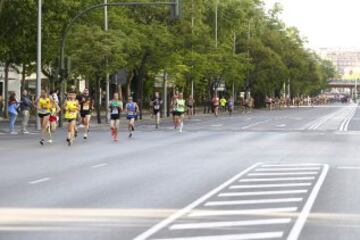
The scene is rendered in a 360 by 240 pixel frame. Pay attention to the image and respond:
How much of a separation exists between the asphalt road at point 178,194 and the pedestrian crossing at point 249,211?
1 centimetres

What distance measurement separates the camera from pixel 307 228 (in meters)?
8.73

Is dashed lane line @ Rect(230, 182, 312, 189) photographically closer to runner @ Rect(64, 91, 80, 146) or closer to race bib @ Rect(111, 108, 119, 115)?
runner @ Rect(64, 91, 80, 146)

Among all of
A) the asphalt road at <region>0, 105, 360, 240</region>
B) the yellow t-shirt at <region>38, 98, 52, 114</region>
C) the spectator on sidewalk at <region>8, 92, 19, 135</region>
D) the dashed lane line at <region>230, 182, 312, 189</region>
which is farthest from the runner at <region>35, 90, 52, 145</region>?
the dashed lane line at <region>230, 182, 312, 189</region>

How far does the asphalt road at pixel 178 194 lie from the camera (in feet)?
28.1

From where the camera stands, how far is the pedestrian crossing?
Answer: 8273 mm

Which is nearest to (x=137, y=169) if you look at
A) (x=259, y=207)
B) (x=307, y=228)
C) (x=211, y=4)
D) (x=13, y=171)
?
(x=13, y=171)

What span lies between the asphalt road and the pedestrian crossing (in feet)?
0.04

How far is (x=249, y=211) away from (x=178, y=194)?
2.07 m

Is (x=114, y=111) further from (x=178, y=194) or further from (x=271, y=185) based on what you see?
(x=178, y=194)

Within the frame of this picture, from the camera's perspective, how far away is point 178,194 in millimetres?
11828

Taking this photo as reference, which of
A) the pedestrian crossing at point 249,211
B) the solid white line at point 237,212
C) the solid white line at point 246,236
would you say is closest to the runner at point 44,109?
the pedestrian crossing at point 249,211

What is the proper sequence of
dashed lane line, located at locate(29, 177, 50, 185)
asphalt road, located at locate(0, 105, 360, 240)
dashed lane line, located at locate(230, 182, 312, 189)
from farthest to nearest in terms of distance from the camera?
dashed lane line, located at locate(29, 177, 50, 185) → dashed lane line, located at locate(230, 182, 312, 189) → asphalt road, located at locate(0, 105, 360, 240)

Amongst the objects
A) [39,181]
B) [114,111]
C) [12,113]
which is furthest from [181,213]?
[12,113]

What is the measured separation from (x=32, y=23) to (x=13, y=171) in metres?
27.2
